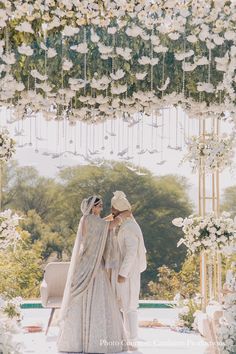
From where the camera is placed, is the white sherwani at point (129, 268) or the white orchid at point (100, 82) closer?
the white orchid at point (100, 82)

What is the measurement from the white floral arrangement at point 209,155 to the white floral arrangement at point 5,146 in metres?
1.85

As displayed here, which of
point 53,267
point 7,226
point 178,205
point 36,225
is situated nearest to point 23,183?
point 36,225

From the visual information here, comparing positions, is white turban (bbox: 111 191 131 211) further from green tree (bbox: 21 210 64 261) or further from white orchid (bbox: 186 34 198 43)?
green tree (bbox: 21 210 64 261)

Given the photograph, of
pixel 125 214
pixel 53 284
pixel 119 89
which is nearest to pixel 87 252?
pixel 125 214

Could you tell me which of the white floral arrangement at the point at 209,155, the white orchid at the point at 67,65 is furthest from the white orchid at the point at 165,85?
the white floral arrangement at the point at 209,155

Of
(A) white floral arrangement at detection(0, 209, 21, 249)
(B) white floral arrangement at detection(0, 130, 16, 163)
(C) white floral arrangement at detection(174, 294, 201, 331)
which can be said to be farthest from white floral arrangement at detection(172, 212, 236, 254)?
(B) white floral arrangement at detection(0, 130, 16, 163)

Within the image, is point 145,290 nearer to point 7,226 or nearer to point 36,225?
point 36,225

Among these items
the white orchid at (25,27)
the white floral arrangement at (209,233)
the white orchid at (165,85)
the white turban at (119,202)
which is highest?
the white orchid at (25,27)

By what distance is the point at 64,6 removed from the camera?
466cm

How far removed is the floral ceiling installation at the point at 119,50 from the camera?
183 inches

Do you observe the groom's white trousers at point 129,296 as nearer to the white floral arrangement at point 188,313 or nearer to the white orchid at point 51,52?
the white floral arrangement at point 188,313

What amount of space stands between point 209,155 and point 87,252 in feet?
6.49

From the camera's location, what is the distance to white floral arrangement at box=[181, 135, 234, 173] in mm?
7641

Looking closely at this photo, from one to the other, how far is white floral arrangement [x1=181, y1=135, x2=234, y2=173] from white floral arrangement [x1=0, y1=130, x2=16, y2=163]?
1.85m
